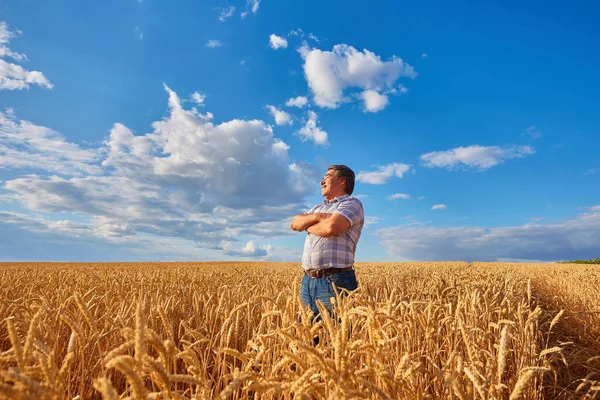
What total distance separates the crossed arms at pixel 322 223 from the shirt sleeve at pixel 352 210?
0.07 meters

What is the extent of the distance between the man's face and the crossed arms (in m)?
0.43

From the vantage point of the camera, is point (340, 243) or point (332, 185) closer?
point (340, 243)

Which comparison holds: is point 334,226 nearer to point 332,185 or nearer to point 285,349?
point 332,185

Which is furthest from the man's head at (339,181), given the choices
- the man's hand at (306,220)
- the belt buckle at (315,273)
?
the belt buckle at (315,273)

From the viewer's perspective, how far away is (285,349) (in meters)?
2.38

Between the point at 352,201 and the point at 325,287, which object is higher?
the point at 352,201

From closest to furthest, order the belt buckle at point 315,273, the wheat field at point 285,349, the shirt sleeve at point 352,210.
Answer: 1. the wheat field at point 285,349
2. the shirt sleeve at point 352,210
3. the belt buckle at point 315,273

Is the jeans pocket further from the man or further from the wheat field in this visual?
the wheat field

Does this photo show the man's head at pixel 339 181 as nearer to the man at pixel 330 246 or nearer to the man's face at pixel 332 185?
the man's face at pixel 332 185

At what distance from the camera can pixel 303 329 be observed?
6.73 ft

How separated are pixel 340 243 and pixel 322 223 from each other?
30 cm

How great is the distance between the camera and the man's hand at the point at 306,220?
448 centimetres

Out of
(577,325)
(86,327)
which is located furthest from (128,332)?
(577,325)

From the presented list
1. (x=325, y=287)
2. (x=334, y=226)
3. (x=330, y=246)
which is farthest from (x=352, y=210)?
(x=325, y=287)
